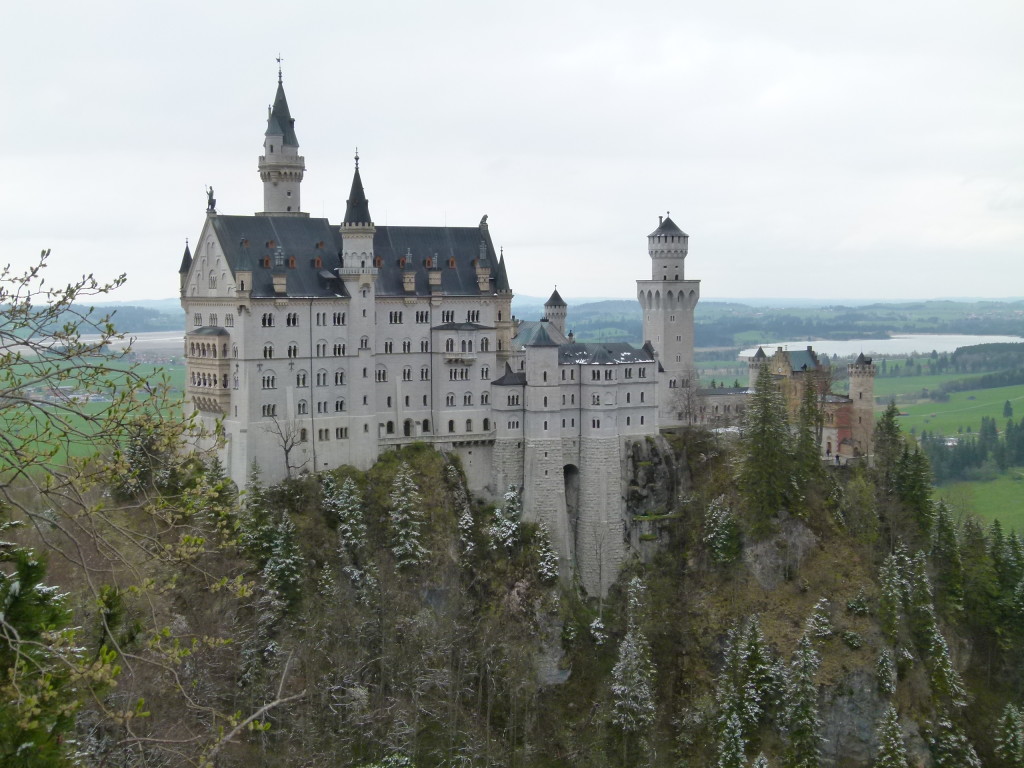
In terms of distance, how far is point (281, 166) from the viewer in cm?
A: 8475

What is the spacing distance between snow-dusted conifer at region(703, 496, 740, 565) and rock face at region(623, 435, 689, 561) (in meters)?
4.03

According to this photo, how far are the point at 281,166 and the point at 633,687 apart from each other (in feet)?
147

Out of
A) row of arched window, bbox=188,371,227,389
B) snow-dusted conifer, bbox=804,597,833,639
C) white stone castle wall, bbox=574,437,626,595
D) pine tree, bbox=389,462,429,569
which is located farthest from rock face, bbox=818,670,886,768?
row of arched window, bbox=188,371,227,389

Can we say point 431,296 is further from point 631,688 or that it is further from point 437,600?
point 631,688

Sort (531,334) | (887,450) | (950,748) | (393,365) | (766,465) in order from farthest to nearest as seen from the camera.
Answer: (887,450) → (531,334) → (393,365) → (766,465) → (950,748)

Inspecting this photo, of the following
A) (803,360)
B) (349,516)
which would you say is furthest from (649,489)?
(349,516)

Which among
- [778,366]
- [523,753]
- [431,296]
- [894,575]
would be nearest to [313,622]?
[523,753]

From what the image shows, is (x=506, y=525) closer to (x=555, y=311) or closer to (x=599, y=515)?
(x=599, y=515)

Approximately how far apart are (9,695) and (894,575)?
227 ft

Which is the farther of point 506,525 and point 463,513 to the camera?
point 506,525

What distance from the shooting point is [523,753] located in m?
70.9

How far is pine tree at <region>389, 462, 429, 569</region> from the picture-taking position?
75.9 meters

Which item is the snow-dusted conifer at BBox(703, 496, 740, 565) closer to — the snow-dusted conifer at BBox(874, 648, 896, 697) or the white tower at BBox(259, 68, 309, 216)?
the snow-dusted conifer at BBox(874, 648, 896, 697)

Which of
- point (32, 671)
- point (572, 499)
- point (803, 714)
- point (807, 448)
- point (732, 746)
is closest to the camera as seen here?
point (32, 671)
